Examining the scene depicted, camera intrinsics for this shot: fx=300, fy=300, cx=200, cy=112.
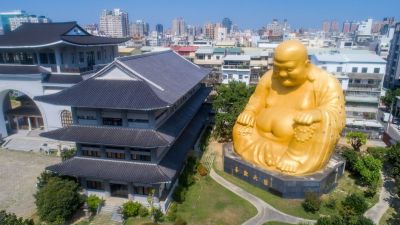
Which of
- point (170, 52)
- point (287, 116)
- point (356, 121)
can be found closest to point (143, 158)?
point (287, 116)

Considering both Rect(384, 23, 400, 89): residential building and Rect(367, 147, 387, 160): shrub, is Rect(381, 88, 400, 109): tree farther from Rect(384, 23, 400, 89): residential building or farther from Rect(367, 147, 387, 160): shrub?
Rect(367, 147, 387, 160): shrub

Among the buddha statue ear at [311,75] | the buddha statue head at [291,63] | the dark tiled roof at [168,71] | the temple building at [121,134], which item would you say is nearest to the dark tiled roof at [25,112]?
the temple building at [121,134]


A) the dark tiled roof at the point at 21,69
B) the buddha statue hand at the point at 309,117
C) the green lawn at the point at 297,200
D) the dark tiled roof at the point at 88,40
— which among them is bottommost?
the green lawn at the point at 297,200

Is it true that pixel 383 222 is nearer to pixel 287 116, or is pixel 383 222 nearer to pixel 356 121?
pixel 287 116

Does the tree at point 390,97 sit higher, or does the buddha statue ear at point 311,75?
the buddha statue ear at point 311,75

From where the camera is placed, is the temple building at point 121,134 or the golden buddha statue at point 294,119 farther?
the golden buddha statue at point 294,119

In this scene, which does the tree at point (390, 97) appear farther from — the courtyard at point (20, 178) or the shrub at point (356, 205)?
the courtyard at point (20, 178)

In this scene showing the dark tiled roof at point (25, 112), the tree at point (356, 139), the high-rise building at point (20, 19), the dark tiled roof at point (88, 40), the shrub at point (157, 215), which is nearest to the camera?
the shrub at point (157, 215)
